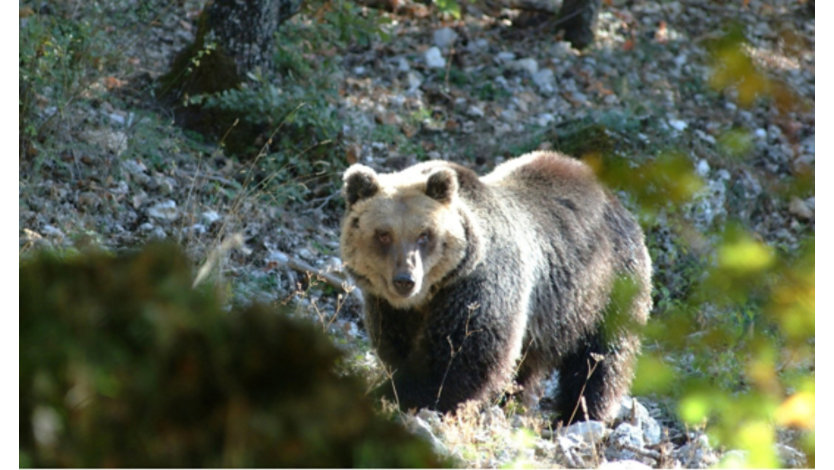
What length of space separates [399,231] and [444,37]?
681cm

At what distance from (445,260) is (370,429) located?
3825 mm

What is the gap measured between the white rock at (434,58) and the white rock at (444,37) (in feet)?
0.92

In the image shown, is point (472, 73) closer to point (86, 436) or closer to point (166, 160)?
point (166, 160)

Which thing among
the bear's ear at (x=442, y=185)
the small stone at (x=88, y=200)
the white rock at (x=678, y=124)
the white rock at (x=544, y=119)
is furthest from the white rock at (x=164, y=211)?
the white rock at (x=678, y=124)

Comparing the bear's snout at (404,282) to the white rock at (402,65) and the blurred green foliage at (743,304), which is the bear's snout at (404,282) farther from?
the white rock at (402,65)

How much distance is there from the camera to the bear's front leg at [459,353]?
5449mm

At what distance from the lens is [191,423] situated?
171 centimetres

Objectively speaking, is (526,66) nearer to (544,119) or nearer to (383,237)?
(544,119)

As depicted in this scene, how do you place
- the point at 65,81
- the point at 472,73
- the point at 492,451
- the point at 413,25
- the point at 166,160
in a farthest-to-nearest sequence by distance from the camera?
1. the point at 413,25
2. the point at 472,73
3. the point at 166,160
4. the point at 65,81
5. the point at 492,451

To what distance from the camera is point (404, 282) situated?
208 inches

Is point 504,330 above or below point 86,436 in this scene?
below

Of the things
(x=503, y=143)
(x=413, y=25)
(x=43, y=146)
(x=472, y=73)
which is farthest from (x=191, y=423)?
(x=413, y=25)

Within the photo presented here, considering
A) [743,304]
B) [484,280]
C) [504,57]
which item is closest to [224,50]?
[504,57]

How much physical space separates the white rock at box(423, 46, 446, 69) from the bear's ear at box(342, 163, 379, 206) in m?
5.89
